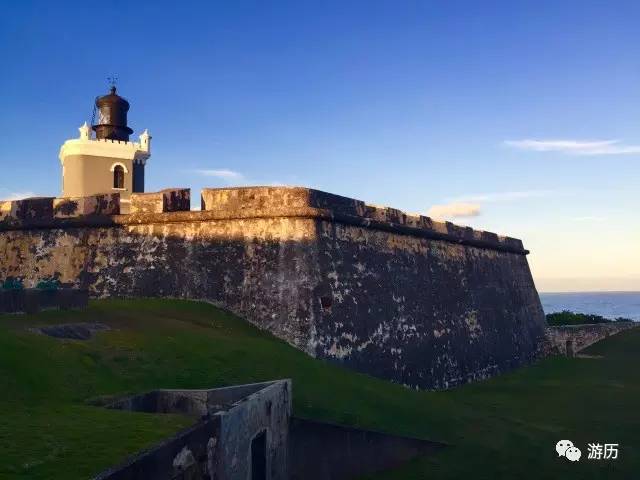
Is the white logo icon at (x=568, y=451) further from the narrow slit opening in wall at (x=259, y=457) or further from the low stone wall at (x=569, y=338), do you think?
the low stone wall at (x=569, y=338)

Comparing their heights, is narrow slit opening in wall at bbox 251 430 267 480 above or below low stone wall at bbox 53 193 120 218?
below

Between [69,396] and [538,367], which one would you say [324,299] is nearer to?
[69,396]

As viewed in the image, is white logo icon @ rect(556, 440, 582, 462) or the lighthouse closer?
white logo icon @ rect(556, 440, 582, 462)

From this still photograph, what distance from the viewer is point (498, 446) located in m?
11.5

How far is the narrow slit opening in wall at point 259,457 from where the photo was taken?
8.62 metres

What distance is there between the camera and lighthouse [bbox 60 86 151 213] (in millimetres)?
31719

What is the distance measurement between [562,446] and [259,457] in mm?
6557

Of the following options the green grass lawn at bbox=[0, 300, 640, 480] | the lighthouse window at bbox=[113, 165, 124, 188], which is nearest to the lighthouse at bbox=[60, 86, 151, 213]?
the lighthouse window at bbox=[113, 165, 124, 188]

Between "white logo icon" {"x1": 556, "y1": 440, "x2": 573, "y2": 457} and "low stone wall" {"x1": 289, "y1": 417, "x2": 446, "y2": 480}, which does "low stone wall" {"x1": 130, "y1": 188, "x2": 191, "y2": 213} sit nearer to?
"low stone wall" {"x1": 289, "y1": 417, "x2": 446, "y2": 480}

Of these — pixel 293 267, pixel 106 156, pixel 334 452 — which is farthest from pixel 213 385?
pixel 106 156

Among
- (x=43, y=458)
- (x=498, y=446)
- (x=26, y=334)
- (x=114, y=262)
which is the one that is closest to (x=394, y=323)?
(x=498, y=446)

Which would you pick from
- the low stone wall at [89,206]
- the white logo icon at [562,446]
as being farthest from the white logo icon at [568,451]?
the low stone wall at [89,206]

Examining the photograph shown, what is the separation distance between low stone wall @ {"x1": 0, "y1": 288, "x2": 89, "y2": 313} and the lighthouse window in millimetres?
21421

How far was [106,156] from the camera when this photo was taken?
3216cm
